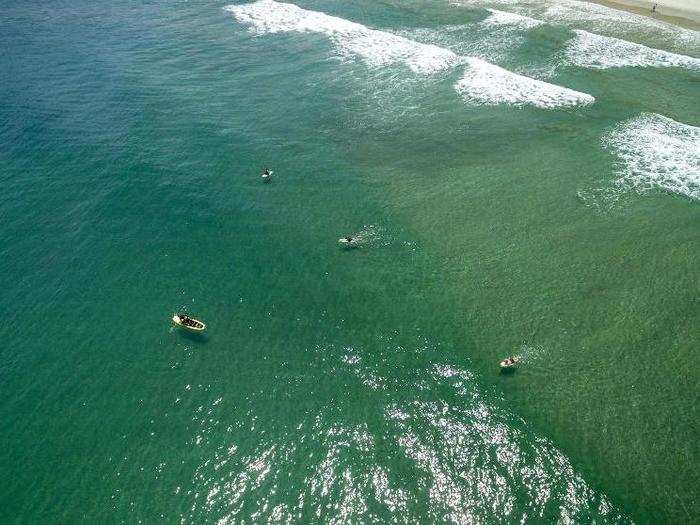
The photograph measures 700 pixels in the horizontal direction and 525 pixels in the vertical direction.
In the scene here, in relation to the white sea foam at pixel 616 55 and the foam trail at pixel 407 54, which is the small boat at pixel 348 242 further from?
the white sea foam at pixel 616 55

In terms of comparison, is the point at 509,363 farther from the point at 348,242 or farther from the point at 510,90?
the point at 510,90

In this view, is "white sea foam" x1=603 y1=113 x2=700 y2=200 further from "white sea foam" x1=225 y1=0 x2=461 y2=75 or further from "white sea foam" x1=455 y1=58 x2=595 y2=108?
"white sea foam" x1=225 y1=0 x2=461 y2=75

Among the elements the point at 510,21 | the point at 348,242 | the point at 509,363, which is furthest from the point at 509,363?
the point at 510,21

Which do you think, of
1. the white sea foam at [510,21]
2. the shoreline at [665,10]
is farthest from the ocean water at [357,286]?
the shoreline at [665,10]

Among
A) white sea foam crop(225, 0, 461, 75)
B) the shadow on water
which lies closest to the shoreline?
white sea foam crop(225, 0, 461, 75)

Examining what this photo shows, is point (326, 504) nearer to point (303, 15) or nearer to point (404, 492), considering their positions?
point (404, 492)

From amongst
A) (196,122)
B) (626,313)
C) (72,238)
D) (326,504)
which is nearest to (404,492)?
(326,504)
